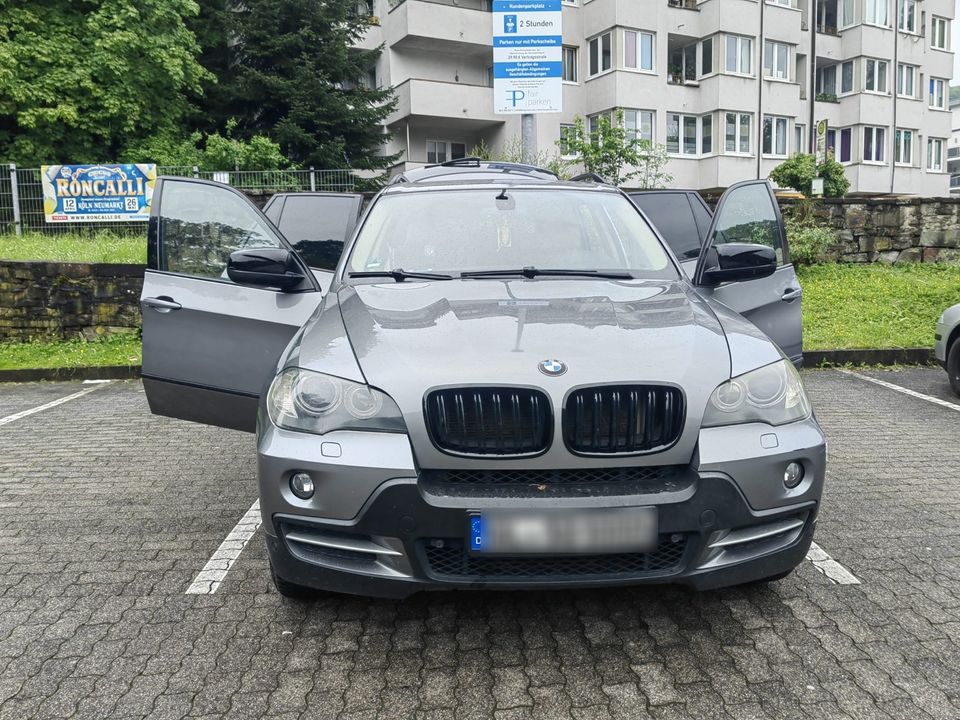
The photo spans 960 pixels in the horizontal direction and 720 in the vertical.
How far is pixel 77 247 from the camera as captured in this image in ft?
44.2

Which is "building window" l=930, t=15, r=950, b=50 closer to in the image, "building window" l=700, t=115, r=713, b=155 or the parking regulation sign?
"building window" l=700, t=115, r=713, b=155

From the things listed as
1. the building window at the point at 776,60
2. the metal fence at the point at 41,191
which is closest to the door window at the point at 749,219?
the metal fence at the point at 41,191

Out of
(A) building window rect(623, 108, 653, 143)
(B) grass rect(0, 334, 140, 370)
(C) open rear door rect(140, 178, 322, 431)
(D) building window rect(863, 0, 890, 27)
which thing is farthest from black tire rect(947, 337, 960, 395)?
(D) building window rect(863, 0, 890, 27)

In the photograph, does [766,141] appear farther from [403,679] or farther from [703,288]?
[403,679]

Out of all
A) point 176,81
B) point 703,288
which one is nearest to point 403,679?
point 703,288

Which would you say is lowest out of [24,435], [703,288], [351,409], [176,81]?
[24,435]

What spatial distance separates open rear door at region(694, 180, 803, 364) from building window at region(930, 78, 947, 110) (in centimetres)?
4537

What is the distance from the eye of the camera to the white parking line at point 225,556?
137 inches

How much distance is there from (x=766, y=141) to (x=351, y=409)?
36572 mm

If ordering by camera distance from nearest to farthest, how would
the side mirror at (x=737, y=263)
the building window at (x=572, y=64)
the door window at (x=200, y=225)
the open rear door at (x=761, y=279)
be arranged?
the side mirror at (x=737, y=263), the door window at (x=200, y=225), the open rear door at (x=761, y=279), the building window at (x=572, y=64)

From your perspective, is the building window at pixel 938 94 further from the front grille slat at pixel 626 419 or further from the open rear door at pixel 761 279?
the front grille slat at pixel 626 419

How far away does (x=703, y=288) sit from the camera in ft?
13.5

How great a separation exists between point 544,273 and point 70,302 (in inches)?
364

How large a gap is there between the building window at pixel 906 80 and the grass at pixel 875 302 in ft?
102
